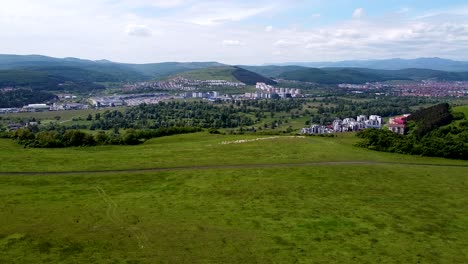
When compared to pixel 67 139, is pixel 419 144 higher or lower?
higher

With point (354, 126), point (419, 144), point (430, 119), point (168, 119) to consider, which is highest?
point (430, 119)

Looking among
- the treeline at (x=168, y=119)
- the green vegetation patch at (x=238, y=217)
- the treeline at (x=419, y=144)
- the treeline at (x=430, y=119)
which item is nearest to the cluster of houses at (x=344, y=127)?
the treeline at (x=430, y=119)

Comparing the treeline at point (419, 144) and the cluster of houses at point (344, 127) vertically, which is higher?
the treeline at point (419, 144)

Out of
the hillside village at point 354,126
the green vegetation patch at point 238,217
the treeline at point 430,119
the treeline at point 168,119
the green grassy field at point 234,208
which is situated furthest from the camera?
the treeline at point 168,119

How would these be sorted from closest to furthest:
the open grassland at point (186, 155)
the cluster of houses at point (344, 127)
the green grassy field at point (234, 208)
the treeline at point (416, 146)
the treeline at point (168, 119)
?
the green grassy field at point (234, 208) → the open grassland at point (186, 155) → the treeline at point (416, 146) → the cluster of houses at point (344, 127) → the treeline at point (168, 119)

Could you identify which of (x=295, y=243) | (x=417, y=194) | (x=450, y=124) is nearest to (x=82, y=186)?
(x=295, y=243)

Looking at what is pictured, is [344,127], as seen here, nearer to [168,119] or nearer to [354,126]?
[354,126]

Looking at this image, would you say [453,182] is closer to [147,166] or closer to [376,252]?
[376,252]

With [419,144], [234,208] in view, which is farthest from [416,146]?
[234,208]

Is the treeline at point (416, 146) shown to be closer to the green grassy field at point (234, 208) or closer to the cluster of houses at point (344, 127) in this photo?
the green grassy field at point (234, 208)
